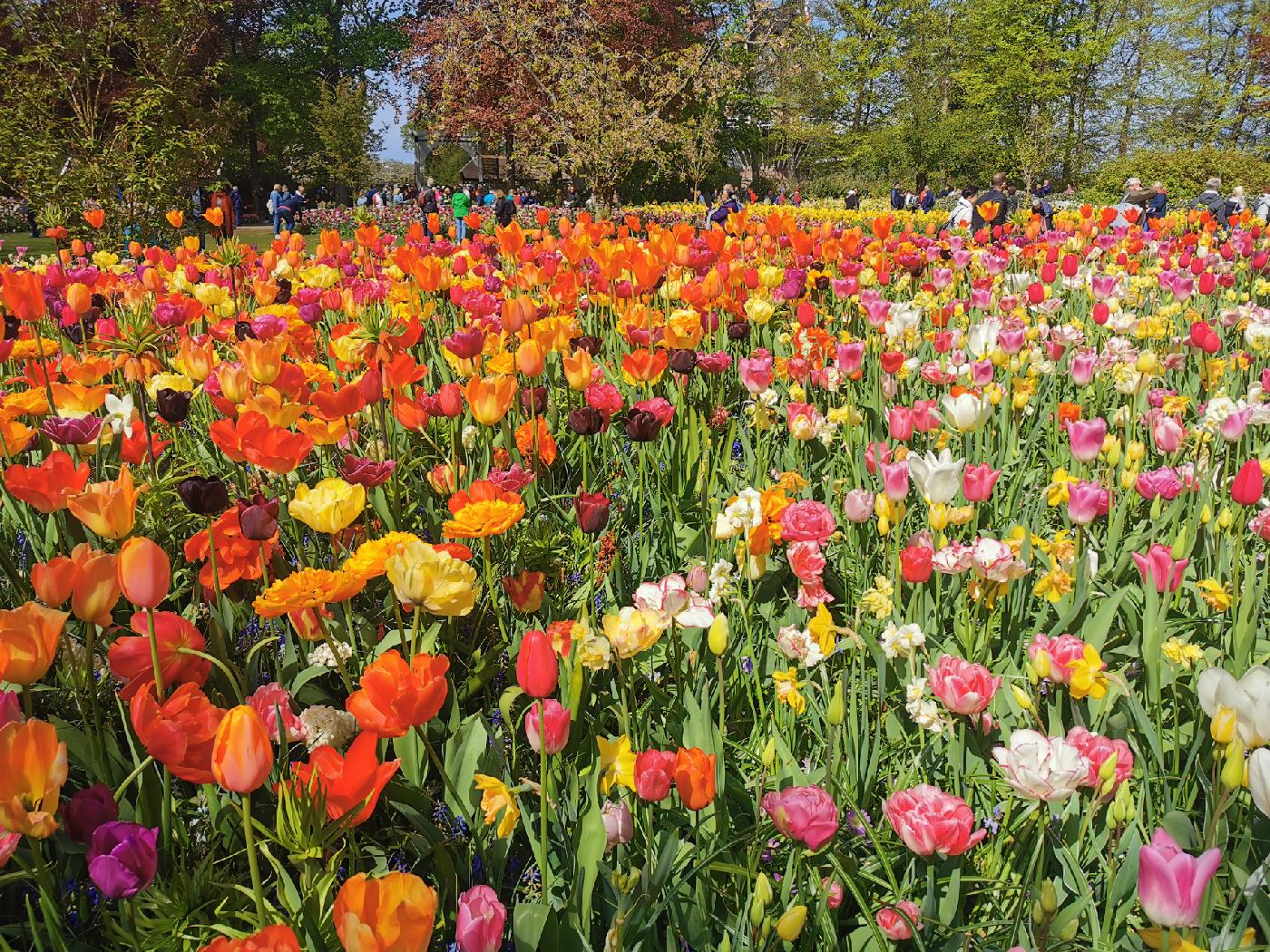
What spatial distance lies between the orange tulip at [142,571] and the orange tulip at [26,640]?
0.10m

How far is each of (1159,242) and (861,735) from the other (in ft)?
21.4

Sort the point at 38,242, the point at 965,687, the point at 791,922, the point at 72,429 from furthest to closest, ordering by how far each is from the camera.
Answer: the point at 38,242
the point at 72,429
the point at 965,687
the point at 791,922

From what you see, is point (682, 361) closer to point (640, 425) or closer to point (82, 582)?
point (640, 425)

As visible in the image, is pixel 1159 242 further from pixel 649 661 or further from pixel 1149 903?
pixel 1149 903

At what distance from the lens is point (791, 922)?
3.36 feet

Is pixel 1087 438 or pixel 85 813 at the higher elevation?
pixel 1087 438

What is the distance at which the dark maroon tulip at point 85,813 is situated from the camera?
1.08 meters

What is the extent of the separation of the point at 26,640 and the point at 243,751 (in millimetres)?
370

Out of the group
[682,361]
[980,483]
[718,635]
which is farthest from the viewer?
[682,361]

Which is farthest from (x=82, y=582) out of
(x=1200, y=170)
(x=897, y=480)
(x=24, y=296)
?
(x=1200, y=170)

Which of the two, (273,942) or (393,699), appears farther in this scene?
(393,699)

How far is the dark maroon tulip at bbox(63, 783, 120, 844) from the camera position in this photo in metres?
1.08

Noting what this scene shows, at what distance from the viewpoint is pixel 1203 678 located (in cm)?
114

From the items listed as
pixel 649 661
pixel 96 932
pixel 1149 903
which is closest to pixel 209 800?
pixel 96 932
